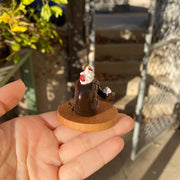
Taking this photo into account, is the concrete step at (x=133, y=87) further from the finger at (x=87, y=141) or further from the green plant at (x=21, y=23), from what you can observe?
the finger at (x=87, y=141)

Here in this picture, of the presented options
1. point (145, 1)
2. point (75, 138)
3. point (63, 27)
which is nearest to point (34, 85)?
point (63, 27)

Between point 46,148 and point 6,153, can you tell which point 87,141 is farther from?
point 6,153

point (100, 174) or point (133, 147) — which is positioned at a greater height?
point (133, 147)

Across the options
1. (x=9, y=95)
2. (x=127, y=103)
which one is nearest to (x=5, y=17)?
(x=9, y=95)

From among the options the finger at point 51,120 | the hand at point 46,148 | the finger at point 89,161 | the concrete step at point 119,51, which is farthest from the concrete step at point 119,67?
the finger at point 89,161

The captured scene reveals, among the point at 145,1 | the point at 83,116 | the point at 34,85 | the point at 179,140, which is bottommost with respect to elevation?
the point at 179,140

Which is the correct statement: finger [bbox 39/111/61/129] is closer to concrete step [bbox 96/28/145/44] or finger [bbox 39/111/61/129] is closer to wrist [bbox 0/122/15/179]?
wrist [bbox 0/122/15/179]

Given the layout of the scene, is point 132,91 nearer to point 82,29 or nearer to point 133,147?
point 133,147

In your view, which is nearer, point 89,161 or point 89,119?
point 89,119

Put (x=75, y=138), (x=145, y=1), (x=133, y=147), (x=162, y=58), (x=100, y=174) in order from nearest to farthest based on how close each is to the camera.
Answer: (x=75, y=138), (x=100, y=174), (x=133, y=147), (x=162, y=58), (x=145, y=1)
